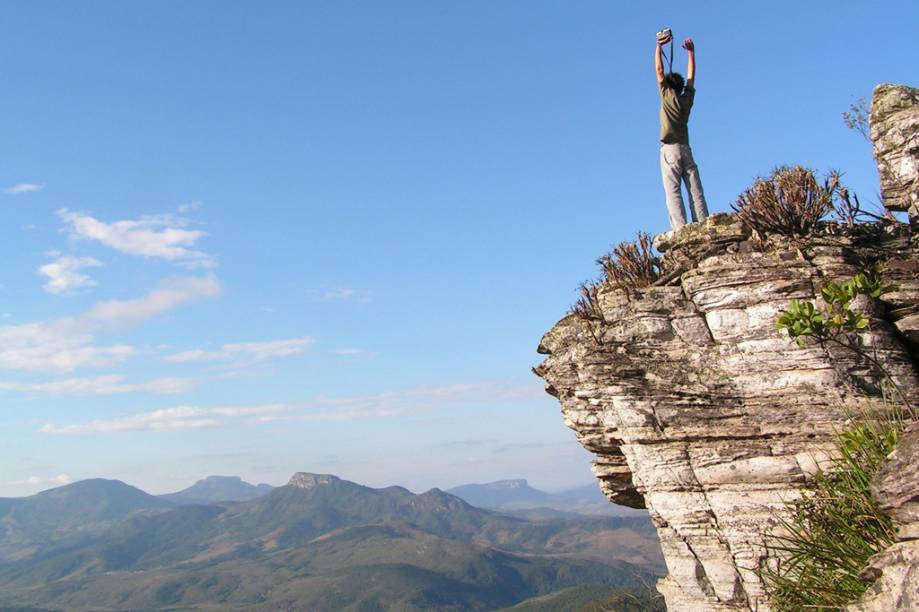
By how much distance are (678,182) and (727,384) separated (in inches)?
196

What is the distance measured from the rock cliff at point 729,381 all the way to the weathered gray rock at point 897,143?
0.12m

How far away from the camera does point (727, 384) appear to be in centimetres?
1194

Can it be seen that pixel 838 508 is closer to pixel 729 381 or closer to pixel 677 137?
pixel 729 381

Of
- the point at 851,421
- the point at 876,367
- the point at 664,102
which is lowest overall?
the point at 851,421

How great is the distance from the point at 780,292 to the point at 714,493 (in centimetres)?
379

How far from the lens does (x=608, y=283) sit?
13.7 m

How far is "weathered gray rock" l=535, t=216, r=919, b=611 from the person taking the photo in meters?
11.2

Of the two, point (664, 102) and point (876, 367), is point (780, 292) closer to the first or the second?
point (876, 367)

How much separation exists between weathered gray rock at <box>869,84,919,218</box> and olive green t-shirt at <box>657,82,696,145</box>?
3609 mm

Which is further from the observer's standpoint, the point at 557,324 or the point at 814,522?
the point at 557,324

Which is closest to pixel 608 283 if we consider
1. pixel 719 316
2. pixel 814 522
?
pixel 719 316

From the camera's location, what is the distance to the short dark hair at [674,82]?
14922 millimetres

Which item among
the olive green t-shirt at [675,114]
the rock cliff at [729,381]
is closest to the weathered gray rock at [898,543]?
the rock cliff at [729,381]

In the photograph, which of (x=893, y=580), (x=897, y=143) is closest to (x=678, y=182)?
(x=897, y=143)
